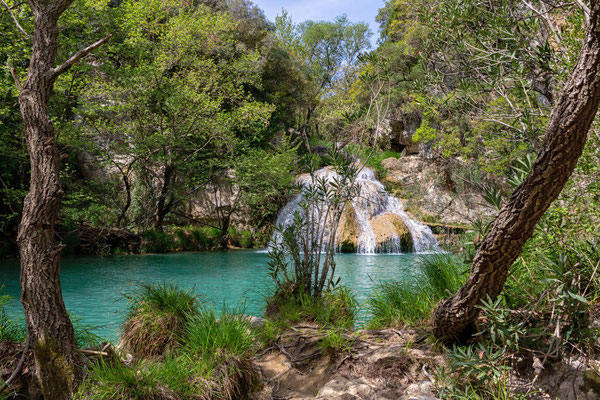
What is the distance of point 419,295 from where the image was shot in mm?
3623

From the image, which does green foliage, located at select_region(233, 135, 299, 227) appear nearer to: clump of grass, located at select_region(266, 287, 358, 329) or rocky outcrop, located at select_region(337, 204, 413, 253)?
rocky outcrop, located at select_region(337, 204, 413, 253)

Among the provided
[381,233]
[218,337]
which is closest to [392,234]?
[381,233]

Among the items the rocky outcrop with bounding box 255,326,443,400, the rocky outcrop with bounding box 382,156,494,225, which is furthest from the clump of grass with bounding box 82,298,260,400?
the rocky outcrop with bounding box 382,156,494,225

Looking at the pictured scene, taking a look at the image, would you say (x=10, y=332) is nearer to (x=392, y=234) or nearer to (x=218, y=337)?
(x=218, y=337)

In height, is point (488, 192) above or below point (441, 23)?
below

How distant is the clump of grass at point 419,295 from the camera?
347cm

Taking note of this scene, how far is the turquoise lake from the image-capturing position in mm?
5934

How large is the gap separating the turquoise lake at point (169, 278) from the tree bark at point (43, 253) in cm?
235

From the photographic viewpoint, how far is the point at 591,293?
98.3 inches

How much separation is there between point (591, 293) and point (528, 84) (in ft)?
6.90

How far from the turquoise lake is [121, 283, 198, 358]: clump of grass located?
4.63 ft

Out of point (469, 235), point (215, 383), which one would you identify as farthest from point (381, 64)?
point (215, 383)

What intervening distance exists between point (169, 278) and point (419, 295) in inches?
284

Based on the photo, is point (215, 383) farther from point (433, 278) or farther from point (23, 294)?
point (433, 278)
